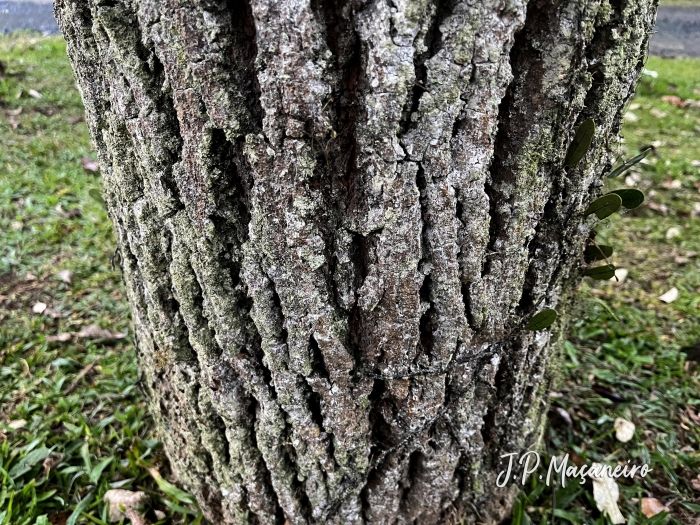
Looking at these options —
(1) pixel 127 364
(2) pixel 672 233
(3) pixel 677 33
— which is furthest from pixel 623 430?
(3) pixel 677 33

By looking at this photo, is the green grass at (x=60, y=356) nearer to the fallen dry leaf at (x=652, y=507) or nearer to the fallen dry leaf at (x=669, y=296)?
the fallen dry leaf at (x=652, y=507)

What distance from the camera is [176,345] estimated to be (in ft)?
4.16

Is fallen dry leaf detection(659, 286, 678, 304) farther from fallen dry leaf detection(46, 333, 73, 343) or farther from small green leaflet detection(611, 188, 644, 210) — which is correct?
fallen dry leaf detection(46, 333, 73, 343)

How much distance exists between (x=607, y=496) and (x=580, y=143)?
1.20m

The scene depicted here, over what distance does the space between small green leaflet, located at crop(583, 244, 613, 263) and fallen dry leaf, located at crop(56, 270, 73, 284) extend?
7.77ft

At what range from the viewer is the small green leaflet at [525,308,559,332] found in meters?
1.19

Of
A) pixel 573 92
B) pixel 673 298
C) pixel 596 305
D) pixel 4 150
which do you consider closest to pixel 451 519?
pixel 573 92

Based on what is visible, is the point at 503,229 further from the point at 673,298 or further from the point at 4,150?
the point at 4,150

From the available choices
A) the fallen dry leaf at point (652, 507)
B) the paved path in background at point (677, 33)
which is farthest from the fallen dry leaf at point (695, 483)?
the paved path in background at point (677, 33)

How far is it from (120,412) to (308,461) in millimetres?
984

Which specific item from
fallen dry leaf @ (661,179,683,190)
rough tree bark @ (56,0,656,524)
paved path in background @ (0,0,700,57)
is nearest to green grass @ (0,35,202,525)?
rough tree bark @ (56,0,656,524)

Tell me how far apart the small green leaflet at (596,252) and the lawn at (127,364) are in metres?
0.36

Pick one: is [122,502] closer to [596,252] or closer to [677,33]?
[596,252]

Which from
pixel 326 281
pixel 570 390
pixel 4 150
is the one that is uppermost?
pixel 326 281
